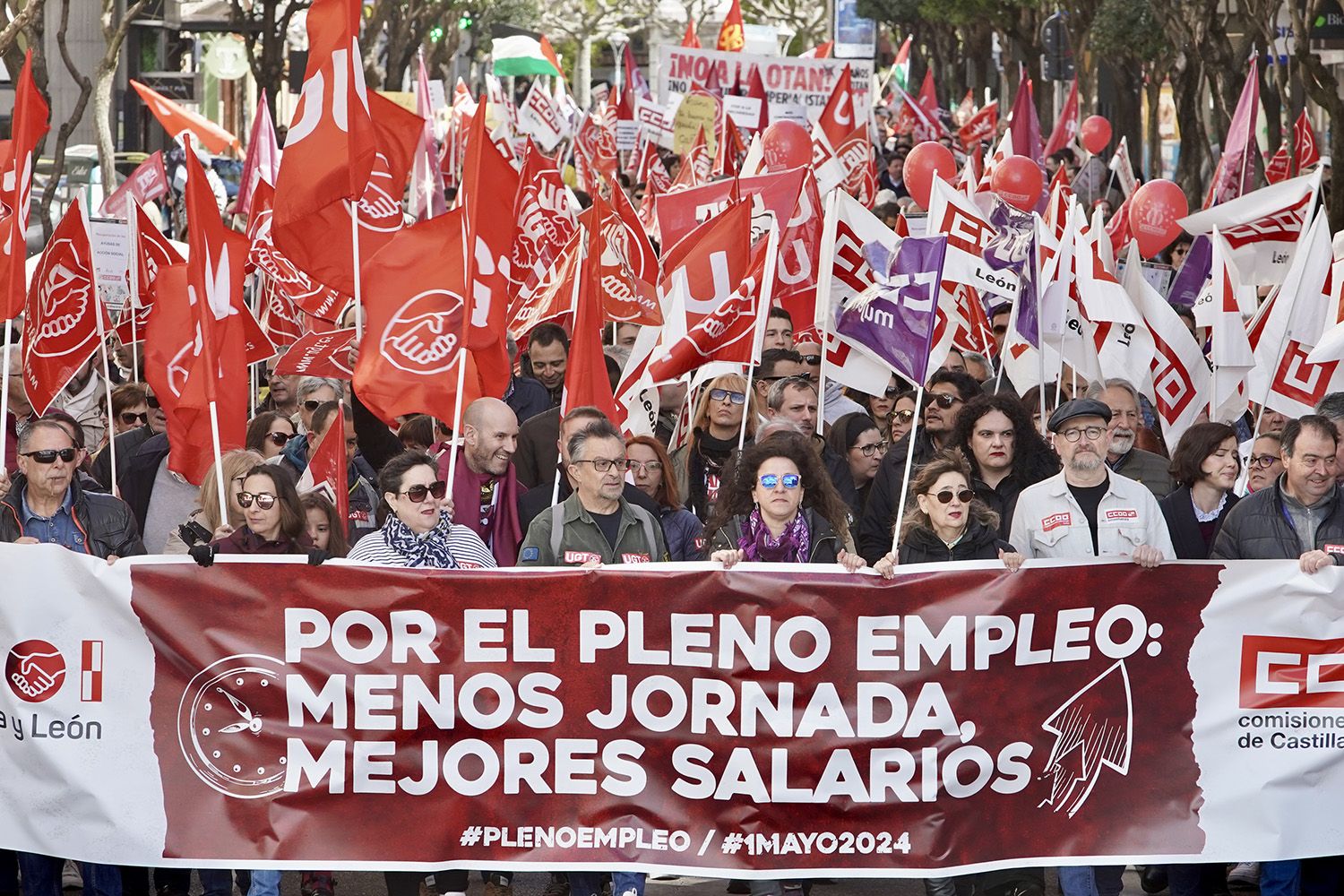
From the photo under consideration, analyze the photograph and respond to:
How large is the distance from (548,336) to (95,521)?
13.2 feet

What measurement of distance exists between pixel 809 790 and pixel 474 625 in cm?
112

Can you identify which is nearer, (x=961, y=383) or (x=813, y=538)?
(x=813, y=538)

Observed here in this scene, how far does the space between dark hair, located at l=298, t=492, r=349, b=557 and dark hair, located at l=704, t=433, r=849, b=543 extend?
4.12ft

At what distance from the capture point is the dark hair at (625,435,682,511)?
805 centimetres

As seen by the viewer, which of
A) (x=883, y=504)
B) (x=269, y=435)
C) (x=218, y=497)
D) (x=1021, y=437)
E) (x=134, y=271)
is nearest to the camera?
(x=218, y=497)

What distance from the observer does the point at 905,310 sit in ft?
26.5

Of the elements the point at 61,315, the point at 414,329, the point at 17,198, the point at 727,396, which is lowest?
the point at 727,396

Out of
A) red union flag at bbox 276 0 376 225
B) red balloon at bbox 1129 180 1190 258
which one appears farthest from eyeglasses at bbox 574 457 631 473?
red balloon at bbox 1129 180 1190 258

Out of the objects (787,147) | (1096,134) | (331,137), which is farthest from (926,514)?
(1096,134)

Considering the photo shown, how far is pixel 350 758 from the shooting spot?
21.5 feet

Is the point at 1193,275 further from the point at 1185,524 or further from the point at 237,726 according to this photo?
the point at 237,726

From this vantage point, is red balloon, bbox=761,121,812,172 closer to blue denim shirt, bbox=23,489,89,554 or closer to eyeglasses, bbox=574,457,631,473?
eyeglasses, bbox=574,457,631,473

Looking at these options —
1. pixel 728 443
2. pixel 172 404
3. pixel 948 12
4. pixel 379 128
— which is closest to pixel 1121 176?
pixel 379 128

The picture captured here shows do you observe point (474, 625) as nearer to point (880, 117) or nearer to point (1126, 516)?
point (1126, 516)
